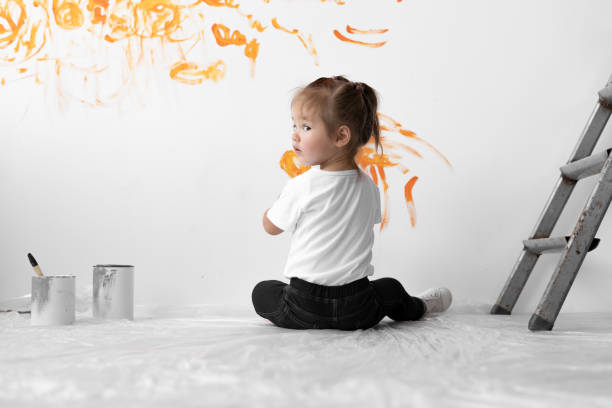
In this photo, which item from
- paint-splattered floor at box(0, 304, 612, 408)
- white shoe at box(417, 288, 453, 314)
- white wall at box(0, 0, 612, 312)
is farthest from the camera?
white wall at box(0, 0, 612, 312)

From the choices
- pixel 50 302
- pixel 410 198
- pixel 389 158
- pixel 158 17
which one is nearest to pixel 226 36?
pixel 158 17

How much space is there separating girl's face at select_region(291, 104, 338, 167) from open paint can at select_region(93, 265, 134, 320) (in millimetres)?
567

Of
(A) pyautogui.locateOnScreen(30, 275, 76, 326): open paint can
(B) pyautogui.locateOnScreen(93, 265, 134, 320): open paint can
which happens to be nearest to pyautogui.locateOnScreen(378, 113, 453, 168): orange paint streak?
(B) pyautogui.locateOnScreen(93, 265, 134, 320): open paint can

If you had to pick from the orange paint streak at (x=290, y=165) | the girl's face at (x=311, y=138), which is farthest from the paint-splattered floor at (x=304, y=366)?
the orange paint streak at (x=290, y=165)

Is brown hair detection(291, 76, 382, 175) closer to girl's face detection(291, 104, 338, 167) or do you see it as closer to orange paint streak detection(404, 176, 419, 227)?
girl's face detection(291, 104, 338, 167)

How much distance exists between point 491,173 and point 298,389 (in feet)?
3.61

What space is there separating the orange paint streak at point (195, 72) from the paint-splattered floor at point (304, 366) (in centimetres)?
77

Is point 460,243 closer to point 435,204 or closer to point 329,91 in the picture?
point 435,204

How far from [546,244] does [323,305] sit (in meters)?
0.61

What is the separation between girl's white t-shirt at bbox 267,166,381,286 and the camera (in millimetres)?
1151

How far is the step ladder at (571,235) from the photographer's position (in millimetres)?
1133

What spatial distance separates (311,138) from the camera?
1176 mm

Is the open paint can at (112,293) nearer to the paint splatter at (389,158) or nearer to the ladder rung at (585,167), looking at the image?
the paint splatter at (389,158)

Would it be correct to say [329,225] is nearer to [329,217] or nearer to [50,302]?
[329,217]
